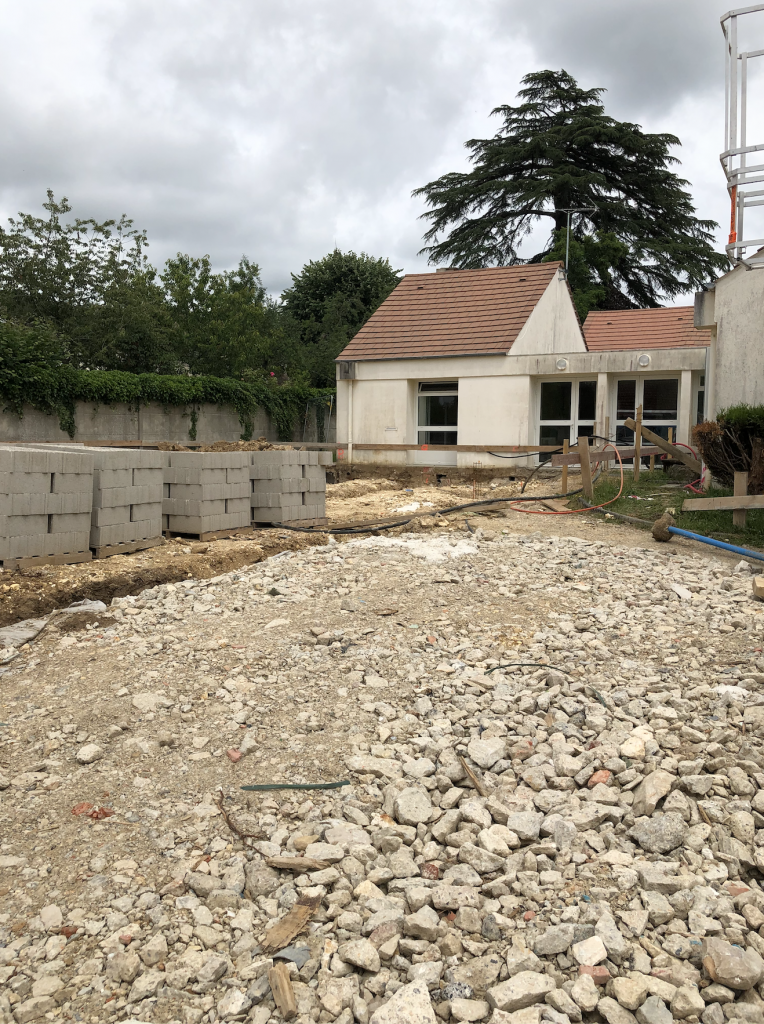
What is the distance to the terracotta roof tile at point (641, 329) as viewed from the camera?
22781 mm

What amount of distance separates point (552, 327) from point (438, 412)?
435cm

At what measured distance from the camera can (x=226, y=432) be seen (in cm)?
2748

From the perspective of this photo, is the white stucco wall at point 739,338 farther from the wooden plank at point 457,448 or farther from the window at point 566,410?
the window at point 566,410

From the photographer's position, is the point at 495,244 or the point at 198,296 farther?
the point at 495,244

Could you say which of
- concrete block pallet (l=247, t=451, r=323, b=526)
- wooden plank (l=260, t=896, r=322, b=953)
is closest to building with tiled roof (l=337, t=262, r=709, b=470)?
concrete block pallet (l=247, t=451, r=323, b=526)

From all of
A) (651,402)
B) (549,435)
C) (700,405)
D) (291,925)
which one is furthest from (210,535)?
(700,405)

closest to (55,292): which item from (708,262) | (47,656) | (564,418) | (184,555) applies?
(564,418)

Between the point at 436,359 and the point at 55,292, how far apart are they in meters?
15.3

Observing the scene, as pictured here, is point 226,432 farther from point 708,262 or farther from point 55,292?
point 708,262

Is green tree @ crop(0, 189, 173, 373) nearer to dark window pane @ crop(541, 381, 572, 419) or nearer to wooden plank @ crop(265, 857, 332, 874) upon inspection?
dark window pane @ crop(541, 381, 572, 419)

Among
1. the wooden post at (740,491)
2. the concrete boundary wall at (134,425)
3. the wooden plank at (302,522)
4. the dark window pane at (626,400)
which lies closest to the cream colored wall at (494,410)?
the dark window pane at (626,400)

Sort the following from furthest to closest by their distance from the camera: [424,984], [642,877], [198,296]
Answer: [198,296] → [642,877] → [424,984]

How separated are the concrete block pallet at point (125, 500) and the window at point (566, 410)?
42.4ft

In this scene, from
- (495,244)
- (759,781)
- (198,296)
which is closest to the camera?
(759,781)
